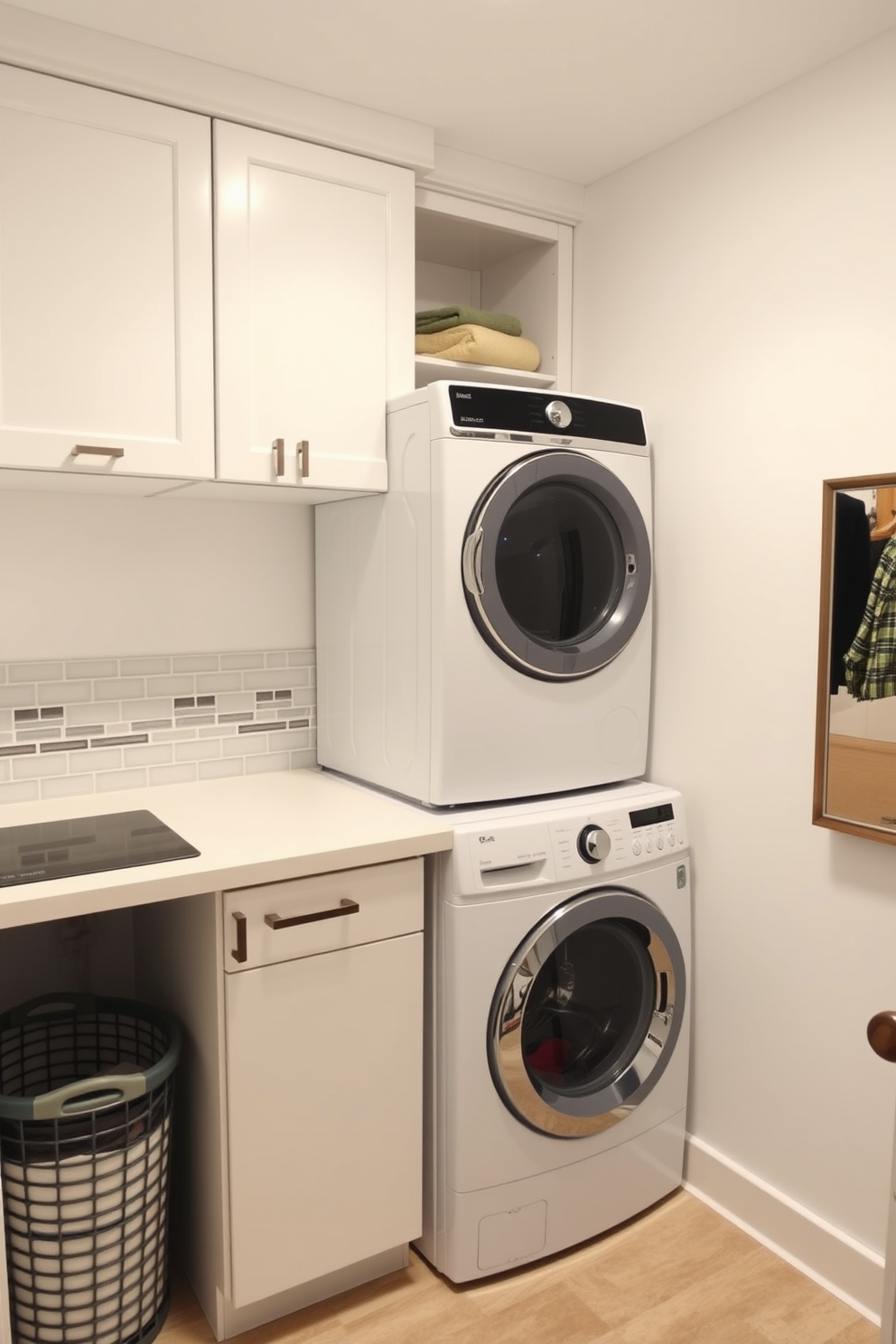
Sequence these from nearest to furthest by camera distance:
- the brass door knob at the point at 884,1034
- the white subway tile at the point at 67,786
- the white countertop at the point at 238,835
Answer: the brass door knob at the point at 884,1034 < the white countertop at the point at 238,835 < the white subway tile at the point at 67,786

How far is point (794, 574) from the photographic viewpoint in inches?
77.9

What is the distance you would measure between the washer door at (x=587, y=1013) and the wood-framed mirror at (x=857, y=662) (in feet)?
1.52

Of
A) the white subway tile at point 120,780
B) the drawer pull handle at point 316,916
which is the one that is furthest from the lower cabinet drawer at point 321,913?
the white subway tile at point 120,780

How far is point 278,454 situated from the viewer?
1978 mm

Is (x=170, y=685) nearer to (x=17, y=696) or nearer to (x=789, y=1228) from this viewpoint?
(x=17, y=696)

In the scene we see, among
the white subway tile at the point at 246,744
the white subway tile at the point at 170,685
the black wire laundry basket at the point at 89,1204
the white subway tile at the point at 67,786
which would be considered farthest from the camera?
the white subway tile at the point at 246,744

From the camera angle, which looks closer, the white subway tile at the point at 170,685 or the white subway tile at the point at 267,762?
the white subway tile at the point at 170,685

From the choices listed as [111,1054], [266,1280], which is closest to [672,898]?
[266,1280]

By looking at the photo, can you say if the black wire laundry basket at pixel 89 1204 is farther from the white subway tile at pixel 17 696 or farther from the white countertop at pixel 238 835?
the white subway tile at pixel 17 696

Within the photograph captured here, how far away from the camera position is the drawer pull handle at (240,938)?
1651 mm

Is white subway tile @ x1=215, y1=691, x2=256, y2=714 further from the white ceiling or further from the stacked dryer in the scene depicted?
the white ceiling

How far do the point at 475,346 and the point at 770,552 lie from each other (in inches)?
32.1

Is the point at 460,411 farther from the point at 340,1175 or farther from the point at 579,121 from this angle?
the point at 340,1175

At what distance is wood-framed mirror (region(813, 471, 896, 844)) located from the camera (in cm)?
178
